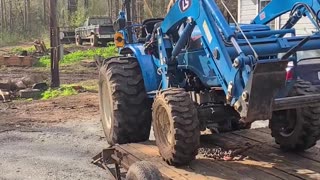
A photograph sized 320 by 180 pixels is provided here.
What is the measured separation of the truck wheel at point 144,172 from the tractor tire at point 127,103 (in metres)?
1.67

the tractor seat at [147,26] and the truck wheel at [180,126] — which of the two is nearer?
the truck wheel at [180,126]

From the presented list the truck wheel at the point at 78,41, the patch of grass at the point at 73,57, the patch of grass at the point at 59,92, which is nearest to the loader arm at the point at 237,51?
the patch of grass at the point at 59,92

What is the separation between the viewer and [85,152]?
8.27m

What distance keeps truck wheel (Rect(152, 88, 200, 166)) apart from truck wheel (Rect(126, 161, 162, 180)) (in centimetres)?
38

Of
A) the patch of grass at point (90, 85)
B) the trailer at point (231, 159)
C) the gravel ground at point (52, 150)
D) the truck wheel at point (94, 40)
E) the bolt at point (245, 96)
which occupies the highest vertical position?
the truck wheel at point (94, 40)

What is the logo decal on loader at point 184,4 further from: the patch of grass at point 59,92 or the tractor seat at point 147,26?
the patch of grass at point 59,92

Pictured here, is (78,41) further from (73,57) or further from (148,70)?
(148,70)

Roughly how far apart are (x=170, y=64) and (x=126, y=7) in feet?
8.64

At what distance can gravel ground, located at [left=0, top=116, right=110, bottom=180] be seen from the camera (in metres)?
7.18

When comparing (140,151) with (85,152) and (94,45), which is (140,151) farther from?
(94,45)

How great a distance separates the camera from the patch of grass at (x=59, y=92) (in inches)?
570

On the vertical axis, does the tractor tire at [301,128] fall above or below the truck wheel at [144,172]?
above

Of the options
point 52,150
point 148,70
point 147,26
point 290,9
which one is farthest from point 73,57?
point 290,9

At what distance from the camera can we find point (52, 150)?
27.7 feet
